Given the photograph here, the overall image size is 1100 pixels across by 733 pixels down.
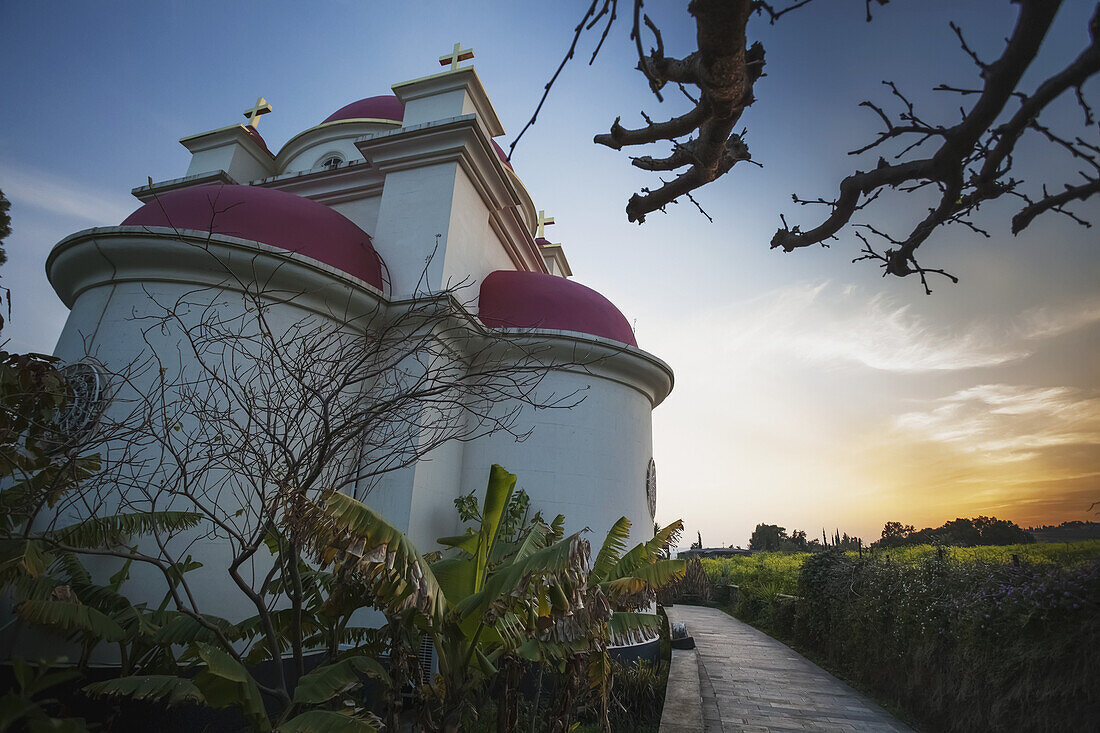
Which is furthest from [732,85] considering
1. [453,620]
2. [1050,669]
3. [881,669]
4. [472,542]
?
[881,669]

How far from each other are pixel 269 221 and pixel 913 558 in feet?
43.4

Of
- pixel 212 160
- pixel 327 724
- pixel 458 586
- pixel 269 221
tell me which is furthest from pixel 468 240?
pixel 327 724

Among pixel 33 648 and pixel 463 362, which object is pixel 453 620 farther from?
pixel 463 362

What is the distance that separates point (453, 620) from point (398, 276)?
20.8ft

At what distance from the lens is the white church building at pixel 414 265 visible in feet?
22.6

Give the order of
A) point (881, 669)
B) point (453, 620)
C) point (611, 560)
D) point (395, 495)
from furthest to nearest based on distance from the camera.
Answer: point (881, 669), point (395, 495), point (611, 560), point (453, 620)

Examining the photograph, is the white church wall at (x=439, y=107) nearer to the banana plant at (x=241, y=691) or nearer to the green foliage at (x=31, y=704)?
the banana plant at (x=241, y=691)

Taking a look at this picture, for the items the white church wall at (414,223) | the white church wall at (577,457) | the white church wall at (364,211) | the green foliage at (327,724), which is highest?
the white church wall at (364,211)

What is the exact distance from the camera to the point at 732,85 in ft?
7.16

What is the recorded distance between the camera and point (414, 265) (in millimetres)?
9133

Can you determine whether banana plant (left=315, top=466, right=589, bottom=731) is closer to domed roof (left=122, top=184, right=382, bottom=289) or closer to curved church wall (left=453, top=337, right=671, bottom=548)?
curved church wall (left=453, top=337, right=671, bottom=548)

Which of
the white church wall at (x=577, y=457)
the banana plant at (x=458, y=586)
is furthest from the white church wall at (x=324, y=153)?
the banana plant at (x=458, y=586)

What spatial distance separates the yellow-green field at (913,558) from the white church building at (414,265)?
5.77 metres

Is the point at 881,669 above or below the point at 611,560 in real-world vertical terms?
below
